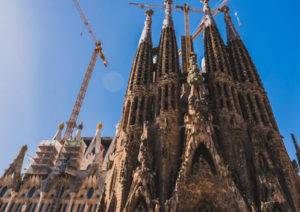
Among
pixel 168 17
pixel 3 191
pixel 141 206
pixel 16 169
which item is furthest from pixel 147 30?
pixel 141 206

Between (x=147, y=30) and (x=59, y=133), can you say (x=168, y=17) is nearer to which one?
(x=147, y=30)

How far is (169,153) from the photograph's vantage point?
76.1ft

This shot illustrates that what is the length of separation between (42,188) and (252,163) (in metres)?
18.2

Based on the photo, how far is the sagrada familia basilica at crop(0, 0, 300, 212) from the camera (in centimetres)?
2005

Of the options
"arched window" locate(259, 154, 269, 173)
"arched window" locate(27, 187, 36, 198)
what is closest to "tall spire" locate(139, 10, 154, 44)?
"arched window" locate(27, 187, 36, 198)

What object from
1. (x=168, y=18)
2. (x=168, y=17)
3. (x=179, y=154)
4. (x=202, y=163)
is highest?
(x=168, y=17)

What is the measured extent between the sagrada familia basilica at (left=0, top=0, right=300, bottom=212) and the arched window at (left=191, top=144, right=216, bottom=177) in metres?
0.07

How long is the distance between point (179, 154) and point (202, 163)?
2.51 meters

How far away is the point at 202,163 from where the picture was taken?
21.5 m

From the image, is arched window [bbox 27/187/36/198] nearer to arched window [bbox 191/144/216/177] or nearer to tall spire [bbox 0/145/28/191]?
tall spire [bbox 0/145/28/191]

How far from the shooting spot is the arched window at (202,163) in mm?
20938

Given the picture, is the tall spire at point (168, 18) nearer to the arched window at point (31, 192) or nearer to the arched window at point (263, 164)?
the arched window at point (263, 164)

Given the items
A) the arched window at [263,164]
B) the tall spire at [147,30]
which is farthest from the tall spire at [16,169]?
the arched window at [263,164]

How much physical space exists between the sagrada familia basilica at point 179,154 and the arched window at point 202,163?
2.7 inches
